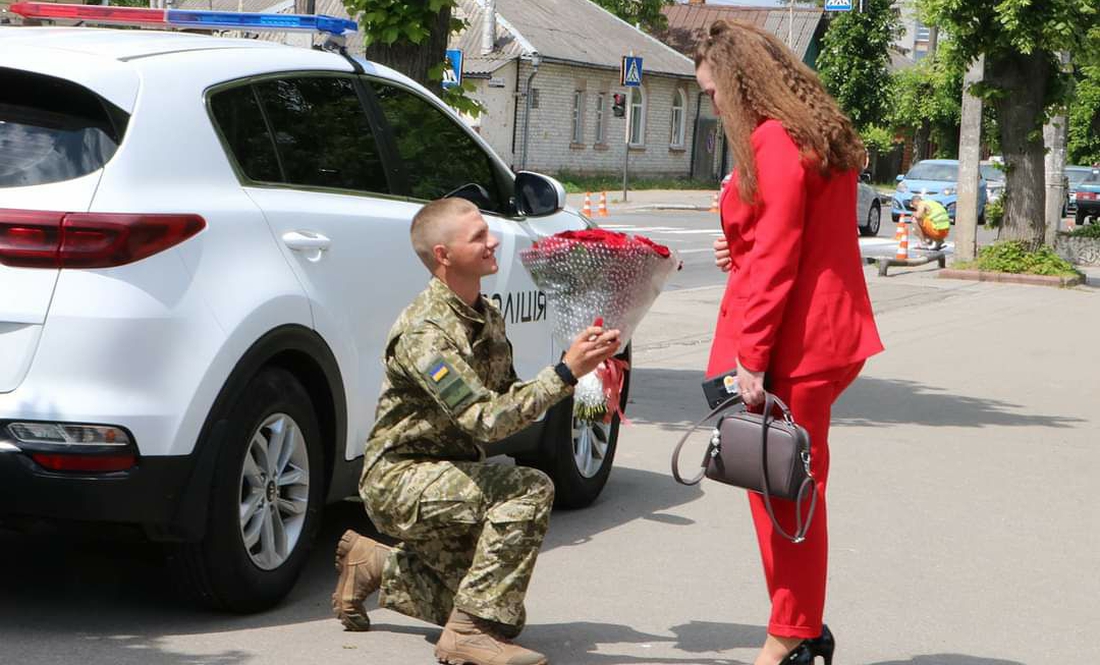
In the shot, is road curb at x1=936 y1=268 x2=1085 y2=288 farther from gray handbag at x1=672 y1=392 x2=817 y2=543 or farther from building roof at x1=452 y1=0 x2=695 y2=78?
building roof at x1=452 y1=0 x2=695 y2=78

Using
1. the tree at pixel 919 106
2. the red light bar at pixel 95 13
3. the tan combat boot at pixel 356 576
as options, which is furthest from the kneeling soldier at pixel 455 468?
the tree at pixel 919 106

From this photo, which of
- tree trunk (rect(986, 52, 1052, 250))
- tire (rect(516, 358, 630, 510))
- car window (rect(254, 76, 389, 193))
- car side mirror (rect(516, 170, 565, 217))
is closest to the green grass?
tree trunk (rect(986, 52, 1052, 250))

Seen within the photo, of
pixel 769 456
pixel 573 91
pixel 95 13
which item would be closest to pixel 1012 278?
pixel 95 13

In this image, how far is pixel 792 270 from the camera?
4203 mm

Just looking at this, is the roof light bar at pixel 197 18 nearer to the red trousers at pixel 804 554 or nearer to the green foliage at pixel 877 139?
the red trousers at pixel 804 554

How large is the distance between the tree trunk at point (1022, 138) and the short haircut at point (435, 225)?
18.7 metres

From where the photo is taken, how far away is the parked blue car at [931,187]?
36781 millimetres

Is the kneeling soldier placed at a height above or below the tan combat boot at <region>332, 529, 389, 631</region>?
above

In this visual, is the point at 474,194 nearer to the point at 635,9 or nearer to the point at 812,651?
the point at 812,651

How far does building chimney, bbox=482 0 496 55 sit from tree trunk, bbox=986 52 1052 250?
26.2 metres

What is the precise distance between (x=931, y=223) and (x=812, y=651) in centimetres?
2091

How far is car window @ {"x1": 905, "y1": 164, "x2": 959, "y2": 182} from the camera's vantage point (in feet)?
125

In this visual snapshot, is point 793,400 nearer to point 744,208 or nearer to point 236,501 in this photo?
point 744,208

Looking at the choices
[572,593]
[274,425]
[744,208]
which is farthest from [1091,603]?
[274,425]
